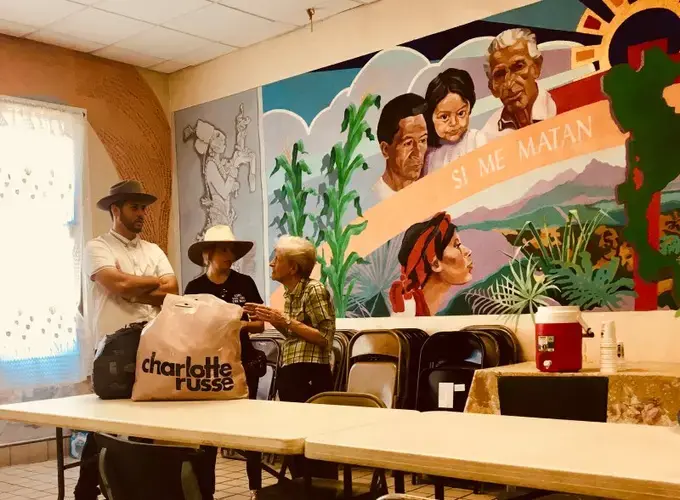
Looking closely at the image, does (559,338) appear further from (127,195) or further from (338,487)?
(127,195)

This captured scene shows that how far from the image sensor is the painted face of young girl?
5.02m

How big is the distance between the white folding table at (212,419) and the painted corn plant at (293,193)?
308 centimetres

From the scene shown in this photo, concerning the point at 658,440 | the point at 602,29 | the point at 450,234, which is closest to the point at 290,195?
the point at 450,234

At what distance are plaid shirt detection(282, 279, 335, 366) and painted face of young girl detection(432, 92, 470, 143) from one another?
1860 mm

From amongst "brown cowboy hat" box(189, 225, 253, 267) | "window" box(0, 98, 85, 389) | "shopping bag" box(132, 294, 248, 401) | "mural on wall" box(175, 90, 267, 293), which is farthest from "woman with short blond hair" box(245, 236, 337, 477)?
"window" box(0, 98, 85, 389)

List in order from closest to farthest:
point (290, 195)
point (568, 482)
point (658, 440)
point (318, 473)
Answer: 1. point (568, 482)
2. point (658, 440)
3. point (318, 473)
4. point (290, 195)

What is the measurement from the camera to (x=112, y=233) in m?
4.04

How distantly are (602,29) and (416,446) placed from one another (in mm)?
3413

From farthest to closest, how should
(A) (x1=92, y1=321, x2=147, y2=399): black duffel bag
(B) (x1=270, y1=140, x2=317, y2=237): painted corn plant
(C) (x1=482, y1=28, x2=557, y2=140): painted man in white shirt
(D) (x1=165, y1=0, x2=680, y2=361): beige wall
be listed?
(B) (x1=270, y1=140, x2=317, y2=237): painted corn plant, (C) (x1=482, y1=28, x2=557, y2=140): painted man in white shirt, (D) (x1=165, y1=0, x2=680, y2=361): beige wall, (A) (x1=92, y1=321, x2=147, y2=399): black duffel bag

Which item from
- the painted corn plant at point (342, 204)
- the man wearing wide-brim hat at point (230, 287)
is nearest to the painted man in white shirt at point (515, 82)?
the painted corn plant at point (342, 204)

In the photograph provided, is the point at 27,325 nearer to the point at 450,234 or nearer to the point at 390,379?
the point at 390,379

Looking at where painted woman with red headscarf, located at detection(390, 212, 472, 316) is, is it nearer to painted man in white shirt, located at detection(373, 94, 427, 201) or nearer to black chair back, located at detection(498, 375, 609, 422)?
painted man in white shirt, located at detection(373, 94, 427, 201)

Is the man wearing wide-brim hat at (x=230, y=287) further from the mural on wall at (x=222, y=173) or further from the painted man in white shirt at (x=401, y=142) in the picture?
the mural on wall at (x=222, y=173)

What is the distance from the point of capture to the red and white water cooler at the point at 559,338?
337cm
